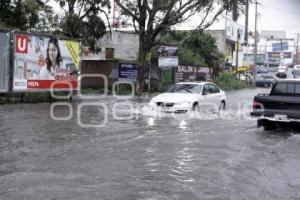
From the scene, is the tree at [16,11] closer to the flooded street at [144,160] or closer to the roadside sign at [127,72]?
the roadside sign at [127,72]

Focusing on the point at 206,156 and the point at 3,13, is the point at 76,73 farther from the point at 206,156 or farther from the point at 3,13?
the point at 206,156

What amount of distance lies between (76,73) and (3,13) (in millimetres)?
10292

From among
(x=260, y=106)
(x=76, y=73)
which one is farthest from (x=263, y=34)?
(x=260, y=106)

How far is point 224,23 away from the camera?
228 ft

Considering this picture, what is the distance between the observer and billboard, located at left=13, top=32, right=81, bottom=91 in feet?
73.9

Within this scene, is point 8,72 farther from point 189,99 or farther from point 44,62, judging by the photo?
point 189,99

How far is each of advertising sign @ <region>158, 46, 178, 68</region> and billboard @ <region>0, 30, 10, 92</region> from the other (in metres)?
15.8

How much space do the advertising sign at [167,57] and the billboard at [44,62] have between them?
11.2m

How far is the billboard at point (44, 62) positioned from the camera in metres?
22.5

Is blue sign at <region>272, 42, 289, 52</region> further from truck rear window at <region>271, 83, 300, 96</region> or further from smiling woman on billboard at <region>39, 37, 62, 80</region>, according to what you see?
truck rear window at <region>271, 83, 300, 96</region>

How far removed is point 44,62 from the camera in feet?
78.7

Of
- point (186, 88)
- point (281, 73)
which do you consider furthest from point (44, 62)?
point (281, 73)

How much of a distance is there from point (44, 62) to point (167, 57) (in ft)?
45.4

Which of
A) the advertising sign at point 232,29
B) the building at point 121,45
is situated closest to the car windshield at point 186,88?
the building at point 121,45
